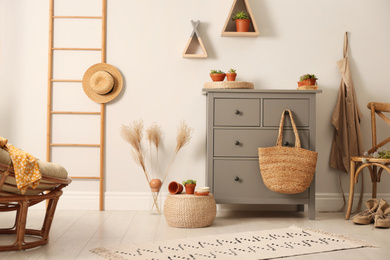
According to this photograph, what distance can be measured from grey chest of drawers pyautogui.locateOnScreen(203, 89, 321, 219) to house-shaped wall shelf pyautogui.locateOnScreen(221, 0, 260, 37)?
66 cm

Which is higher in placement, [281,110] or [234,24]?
[234,24]

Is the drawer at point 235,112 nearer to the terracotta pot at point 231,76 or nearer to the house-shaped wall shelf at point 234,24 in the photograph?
the terracotta pot at point 231,76

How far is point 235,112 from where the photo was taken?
3.55m

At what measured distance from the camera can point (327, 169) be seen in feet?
13.2

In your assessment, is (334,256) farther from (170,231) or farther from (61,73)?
(61,73)

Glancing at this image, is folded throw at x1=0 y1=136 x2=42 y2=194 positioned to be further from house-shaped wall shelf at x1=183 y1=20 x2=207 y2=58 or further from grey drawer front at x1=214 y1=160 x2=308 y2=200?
house-shaped wall shelf at x1=183 y1=20 x2=207 y2=58

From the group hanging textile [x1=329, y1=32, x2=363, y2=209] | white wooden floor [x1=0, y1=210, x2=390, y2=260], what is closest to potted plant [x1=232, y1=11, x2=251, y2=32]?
hanging textile [x1=329, y1=32, x2=363, y2=209]

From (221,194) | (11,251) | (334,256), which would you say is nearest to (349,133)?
(221,194)

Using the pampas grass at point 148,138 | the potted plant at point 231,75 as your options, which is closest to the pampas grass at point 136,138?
the pampas grass at point 148,138

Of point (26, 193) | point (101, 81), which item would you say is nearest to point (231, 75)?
point (101, 81)

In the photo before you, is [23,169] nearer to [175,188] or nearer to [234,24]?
[175,188]

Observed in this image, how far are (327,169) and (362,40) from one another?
1180 millimetres

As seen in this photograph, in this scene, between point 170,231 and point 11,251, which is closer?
point 11,251

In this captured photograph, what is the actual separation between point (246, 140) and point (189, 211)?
0.75 meters
